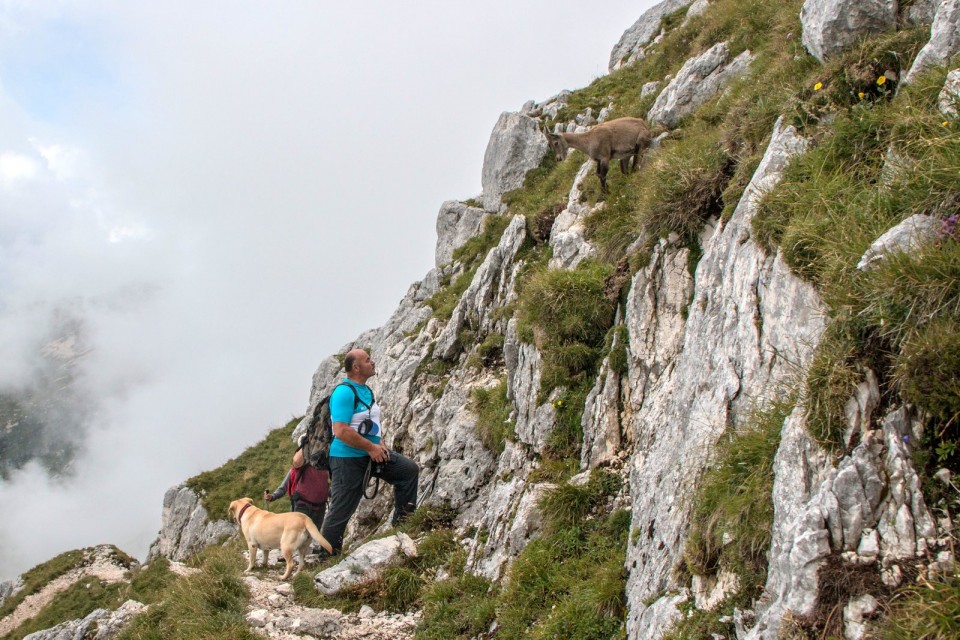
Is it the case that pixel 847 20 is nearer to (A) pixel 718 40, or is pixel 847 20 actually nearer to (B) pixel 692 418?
(B) pixel 692 418

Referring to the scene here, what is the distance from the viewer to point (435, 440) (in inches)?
560

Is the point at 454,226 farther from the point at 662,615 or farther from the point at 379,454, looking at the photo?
the point at 662,615

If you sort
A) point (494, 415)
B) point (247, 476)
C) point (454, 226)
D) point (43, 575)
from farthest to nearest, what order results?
point (454, 226)
point (247, 476)
point (43, 575)
point (494, 415)

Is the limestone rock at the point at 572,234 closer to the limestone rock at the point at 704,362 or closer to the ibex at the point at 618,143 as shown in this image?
the ibex at the point at 618,143

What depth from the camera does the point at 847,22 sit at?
7.82 meters

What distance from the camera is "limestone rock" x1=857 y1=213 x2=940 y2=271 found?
14.3ft

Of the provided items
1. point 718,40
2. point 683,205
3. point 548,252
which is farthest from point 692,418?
point 718,40

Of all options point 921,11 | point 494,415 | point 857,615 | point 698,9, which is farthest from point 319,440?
point 698,9

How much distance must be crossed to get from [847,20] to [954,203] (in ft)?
16.0

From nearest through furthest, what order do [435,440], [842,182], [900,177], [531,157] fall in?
[900,177]
[842,182]
[435,440]
[531,157]

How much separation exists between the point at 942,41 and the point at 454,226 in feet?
81.2

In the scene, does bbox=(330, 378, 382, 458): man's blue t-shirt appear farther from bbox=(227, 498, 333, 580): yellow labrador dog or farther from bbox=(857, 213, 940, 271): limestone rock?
bbox=(857, 213, 940, 271): limestone rock

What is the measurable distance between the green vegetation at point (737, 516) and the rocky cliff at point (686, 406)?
90 mm

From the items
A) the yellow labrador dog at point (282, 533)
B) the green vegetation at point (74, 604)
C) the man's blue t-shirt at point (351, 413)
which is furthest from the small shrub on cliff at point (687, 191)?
the green vegetation at point (74, 604)
